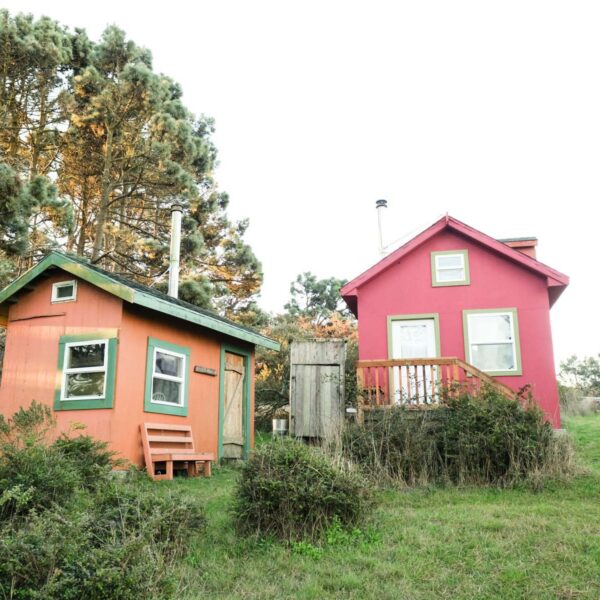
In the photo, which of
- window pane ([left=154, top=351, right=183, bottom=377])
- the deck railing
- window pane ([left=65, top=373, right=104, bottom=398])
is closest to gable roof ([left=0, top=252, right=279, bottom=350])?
window pane ([left=154, top=351, right=183, bottom=377])

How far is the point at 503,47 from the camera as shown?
13484mm

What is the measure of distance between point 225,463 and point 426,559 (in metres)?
8.00

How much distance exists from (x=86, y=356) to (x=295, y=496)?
5.91 m

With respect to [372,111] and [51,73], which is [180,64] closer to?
[51,73]

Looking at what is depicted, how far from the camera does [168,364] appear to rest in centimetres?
1118

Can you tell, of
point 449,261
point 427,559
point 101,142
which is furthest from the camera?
point 101,142

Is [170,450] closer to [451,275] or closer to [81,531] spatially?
[81,531]

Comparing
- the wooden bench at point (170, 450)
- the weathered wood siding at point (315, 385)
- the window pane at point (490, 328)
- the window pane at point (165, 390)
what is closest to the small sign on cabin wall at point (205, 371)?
the window pane at point (165, 390)

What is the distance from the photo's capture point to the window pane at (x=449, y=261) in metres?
13.8

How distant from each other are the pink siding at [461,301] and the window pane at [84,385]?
602 cm

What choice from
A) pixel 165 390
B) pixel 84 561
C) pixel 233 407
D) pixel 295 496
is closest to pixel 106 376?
pixel 165 390

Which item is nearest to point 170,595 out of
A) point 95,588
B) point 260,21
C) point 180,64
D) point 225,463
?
point 95,588

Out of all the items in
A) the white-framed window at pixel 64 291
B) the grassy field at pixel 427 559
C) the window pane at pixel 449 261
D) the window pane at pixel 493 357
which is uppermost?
the window pane at pixel 449 261

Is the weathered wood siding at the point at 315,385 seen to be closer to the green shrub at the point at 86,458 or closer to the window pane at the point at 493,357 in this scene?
the window pane at the point at 493,357
